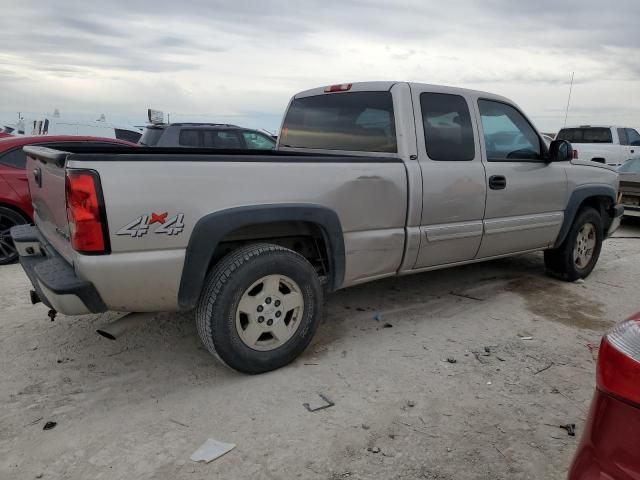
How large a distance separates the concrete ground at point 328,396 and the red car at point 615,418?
102 cm

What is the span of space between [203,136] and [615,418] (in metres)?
8.45

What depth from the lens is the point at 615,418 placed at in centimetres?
138

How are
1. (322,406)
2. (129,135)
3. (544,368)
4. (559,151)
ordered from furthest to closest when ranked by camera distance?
1. (129,135)
2. (559,151)
3. (544,368)
4. (322,406)

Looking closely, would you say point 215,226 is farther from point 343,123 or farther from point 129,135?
point 129,135

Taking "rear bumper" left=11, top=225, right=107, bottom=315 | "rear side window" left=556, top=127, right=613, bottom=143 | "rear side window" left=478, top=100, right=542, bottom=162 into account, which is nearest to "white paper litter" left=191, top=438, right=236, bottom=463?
"rear bumper" left=11, top=225, right=107, bottom=315

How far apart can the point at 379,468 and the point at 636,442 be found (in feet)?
4.28

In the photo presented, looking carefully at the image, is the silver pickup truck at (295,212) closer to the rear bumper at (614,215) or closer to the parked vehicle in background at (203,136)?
the rear bumper at (614,215)

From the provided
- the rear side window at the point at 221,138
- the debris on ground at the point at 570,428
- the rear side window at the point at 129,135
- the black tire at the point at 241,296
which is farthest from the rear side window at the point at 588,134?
the black tire at the point at 241,296

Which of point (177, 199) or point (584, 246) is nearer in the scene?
point (177, 199)

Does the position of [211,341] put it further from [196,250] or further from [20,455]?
[20,455]

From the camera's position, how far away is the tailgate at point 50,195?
109 inches

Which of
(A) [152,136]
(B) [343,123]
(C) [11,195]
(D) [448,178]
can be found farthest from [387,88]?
(A) [152,136]

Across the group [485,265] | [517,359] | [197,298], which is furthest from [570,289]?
[197,298]

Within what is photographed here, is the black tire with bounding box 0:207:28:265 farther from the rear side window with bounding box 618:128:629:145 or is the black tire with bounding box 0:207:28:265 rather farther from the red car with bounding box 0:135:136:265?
the rear side window with bounding box 618:128:629:145
